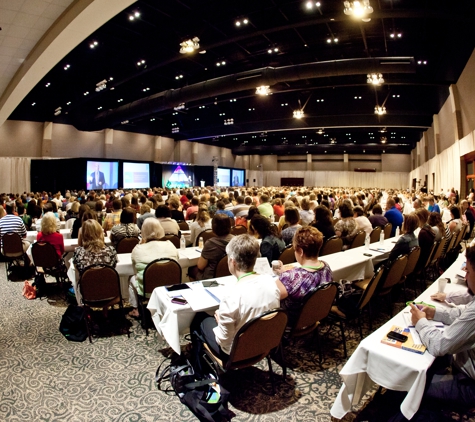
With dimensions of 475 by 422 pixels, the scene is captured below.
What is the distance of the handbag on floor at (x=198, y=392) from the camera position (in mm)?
2408

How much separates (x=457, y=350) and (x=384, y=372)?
454 mm

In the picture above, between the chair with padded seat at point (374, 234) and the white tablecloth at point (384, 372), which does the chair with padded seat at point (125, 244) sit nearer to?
the white tablecloth at point (384, 372)

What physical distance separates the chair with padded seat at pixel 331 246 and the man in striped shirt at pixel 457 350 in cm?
312

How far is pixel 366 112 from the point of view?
1662 cm

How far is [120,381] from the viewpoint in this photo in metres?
2.96

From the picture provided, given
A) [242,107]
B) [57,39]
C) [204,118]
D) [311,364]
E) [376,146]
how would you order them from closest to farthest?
[311,364]
[57,39]
[242,107]
[204,118]
[376,146]

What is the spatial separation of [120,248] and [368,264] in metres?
3.78

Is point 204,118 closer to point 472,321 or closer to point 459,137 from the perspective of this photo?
point 459,137

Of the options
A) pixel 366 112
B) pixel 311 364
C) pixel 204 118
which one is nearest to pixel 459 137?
pixel 366 112

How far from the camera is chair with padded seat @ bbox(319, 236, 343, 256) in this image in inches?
211

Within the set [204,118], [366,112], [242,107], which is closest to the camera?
[366,112]

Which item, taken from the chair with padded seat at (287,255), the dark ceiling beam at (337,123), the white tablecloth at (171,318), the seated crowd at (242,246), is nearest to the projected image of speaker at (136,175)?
the dark ceiling beam at (337,123)

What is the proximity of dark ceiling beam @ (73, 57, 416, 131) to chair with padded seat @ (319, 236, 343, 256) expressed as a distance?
680 cm

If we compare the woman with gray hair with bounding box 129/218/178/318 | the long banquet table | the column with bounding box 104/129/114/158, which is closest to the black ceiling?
the column with bounding box 104/129/114/158
